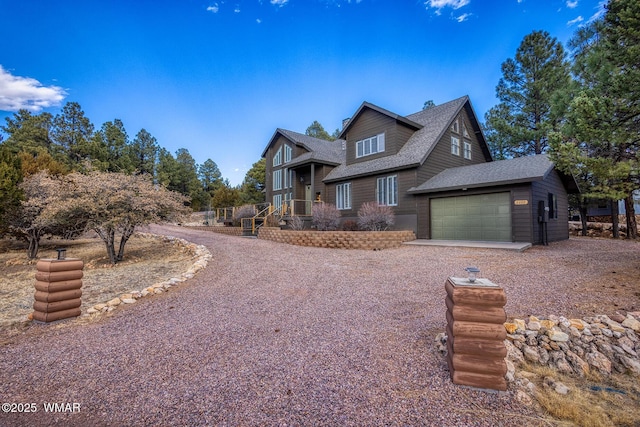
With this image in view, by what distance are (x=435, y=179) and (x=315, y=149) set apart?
29.4 feet

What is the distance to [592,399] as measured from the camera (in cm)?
222

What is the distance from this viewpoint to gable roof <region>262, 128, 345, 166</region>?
58.9 ft

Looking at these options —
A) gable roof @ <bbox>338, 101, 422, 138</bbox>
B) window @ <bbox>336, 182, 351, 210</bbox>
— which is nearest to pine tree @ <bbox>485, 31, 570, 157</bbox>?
gable roof @ <bbox>338, 101, 422, 138</bbox>

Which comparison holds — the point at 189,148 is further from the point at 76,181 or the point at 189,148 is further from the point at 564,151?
the point at 564,151

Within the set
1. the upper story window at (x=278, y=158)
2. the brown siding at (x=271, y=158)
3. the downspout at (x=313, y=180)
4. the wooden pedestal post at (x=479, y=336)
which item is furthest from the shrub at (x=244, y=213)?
the wooden pedestal post at (x=479, y=336)

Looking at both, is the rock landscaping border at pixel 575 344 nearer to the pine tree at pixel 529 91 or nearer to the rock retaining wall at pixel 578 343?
the rock retaining wall at pixel 578 343

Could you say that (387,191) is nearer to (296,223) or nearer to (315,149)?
(296,223)

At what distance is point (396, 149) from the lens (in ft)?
49.9

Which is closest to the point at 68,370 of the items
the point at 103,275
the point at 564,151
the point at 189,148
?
the point at 103,275

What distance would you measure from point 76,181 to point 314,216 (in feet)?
30.5

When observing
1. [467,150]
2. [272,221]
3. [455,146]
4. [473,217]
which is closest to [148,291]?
[272,221]

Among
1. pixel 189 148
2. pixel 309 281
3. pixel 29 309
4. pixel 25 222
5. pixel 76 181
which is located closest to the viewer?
pixel 29 309

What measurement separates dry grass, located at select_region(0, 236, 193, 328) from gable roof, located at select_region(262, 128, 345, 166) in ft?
31.1

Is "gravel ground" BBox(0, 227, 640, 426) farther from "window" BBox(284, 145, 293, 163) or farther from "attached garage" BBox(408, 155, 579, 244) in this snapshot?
"window" BBox(284, 145, 293, 163)
